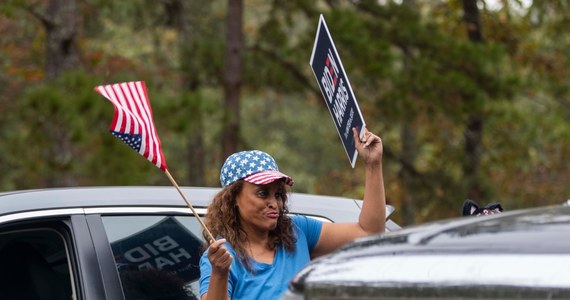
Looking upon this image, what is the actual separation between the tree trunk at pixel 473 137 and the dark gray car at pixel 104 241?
50.1 ft

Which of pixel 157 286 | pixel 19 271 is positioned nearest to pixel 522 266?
pixel 157 286

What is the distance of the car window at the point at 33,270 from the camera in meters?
4.79

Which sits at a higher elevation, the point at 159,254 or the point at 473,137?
the point at 473,137

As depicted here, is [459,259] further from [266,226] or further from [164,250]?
[164,250]

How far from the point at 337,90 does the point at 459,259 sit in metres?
2.01

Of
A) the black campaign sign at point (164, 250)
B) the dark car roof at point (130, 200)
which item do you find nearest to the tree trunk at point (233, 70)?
the dark car roof at point (130, 200)

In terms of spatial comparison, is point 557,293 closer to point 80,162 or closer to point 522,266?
point 522,266

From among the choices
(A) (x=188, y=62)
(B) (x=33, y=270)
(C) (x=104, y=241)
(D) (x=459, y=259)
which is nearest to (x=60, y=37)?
(A) (x=188, y=62)

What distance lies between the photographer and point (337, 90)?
14.6 ft

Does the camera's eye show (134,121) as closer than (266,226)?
No

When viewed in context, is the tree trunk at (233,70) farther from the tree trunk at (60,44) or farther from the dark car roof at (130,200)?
the dark car roof at (130,200)

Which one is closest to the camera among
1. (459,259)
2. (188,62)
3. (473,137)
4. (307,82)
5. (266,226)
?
(459,259)

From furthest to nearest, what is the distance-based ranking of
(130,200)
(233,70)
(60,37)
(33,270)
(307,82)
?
(307,82)
(233,70)
(60,37)
(33,270)
(130,200)

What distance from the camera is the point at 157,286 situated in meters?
4.46
